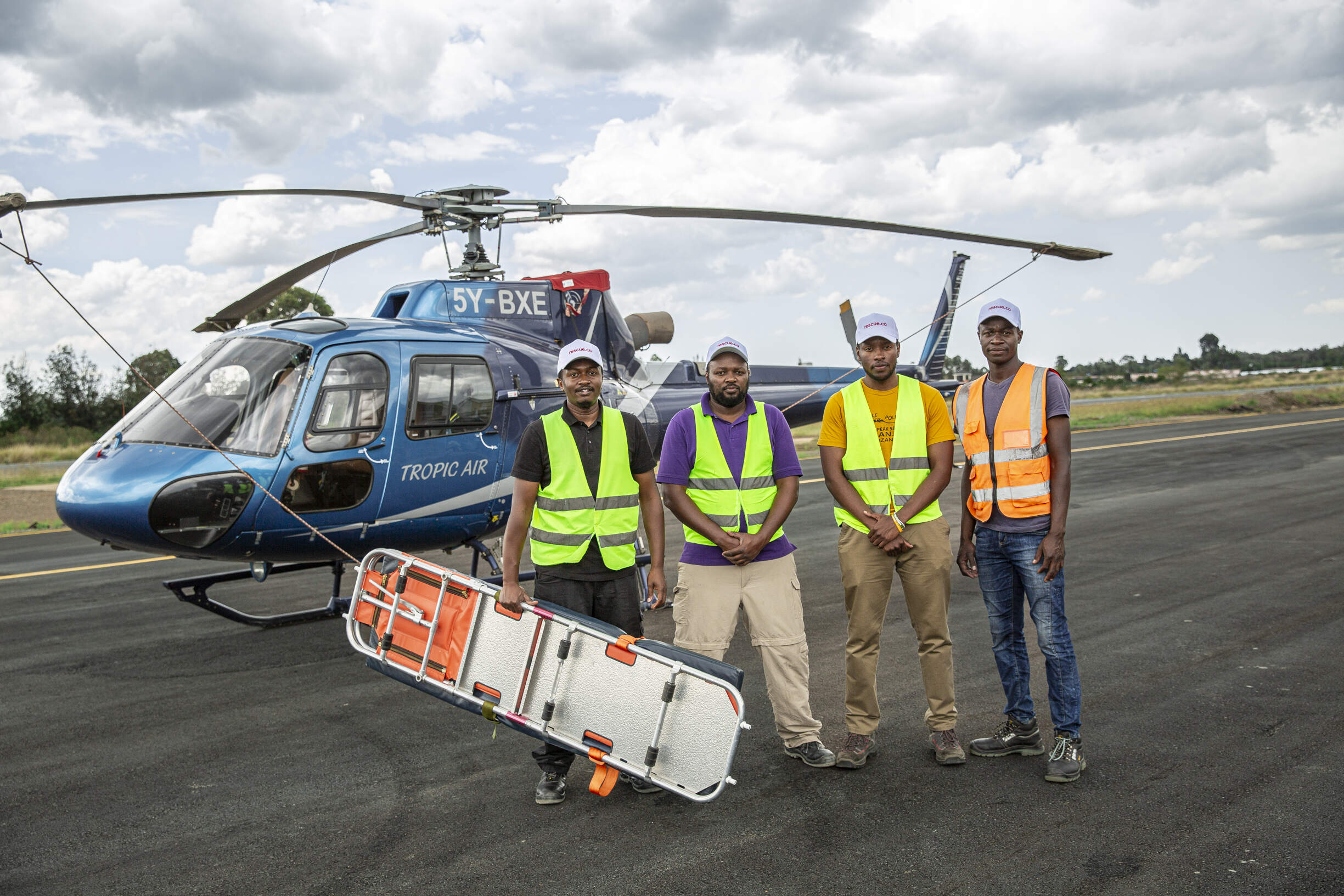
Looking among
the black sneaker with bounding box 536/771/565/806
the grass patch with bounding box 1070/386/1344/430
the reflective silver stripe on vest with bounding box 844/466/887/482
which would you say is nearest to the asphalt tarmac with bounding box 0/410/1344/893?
the black sneaker with bounding box 536/771/565/806

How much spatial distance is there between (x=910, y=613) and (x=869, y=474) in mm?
733

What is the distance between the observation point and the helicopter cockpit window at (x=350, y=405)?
20.4ft

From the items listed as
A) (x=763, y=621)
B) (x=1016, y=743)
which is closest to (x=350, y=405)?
(x=763, y=621)

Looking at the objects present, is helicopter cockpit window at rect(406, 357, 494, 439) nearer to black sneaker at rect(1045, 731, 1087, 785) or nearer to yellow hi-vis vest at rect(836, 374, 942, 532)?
yellow hi-vis vest at rect(836, 374, 942, 532)

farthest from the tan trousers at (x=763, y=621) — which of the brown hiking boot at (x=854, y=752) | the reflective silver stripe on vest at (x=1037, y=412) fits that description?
the reflective silver stripe on vest at (x=1037, y=412)

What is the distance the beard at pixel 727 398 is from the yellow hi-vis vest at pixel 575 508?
0.57m

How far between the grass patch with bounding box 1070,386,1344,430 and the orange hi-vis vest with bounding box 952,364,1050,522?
28.0m

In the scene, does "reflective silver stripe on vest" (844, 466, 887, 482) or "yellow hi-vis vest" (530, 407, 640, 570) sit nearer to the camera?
"yellow hi-vis vest" (530, 407, 640, 570)

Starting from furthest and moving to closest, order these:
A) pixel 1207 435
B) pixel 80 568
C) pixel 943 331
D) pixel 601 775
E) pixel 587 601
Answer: pixel 1207 435, pixel 943 331, pixel 80 568, pixel 587 601, pixel 601 775

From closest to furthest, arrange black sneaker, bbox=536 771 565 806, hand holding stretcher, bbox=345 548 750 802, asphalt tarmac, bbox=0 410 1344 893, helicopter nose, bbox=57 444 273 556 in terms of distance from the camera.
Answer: asphalt tarmac, bbox=0 410 1344 893
hand holding stretcher, bbox=345 548 750 802
black sneaker, bbox=536 771 565 806
helicopter nose, bbox=57 444 273 556

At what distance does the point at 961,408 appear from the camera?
15.6 feet

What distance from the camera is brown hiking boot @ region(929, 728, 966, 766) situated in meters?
4.50

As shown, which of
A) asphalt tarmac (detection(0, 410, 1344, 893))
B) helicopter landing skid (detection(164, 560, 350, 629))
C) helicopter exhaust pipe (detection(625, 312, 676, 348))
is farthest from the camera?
helicopter exhaust pipe (detection(625, 312, 676, 348))

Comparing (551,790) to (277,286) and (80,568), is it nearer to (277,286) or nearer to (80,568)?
(277,286)
